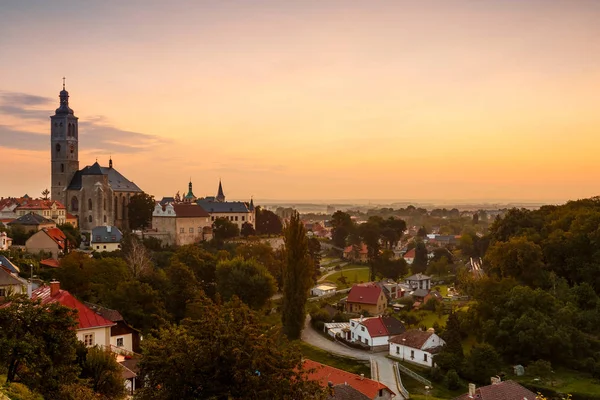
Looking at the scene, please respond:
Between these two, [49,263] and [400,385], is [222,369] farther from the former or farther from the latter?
[49,263]

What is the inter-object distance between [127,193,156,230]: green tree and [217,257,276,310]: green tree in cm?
2479

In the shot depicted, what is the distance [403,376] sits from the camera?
29.1 metres

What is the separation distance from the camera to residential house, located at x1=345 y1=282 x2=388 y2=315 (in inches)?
1670

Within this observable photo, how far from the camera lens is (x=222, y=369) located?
39.4 feet

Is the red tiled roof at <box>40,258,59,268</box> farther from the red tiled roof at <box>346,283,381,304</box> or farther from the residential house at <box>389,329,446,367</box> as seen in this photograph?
the residential house at <box>389,329,446,367</box>

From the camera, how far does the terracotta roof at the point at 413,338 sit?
31.0m

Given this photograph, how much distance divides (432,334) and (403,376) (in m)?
3.40

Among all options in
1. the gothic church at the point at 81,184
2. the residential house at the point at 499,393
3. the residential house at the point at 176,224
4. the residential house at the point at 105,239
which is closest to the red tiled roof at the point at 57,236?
the residential house at the point at 105,239

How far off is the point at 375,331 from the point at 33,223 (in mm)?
32373

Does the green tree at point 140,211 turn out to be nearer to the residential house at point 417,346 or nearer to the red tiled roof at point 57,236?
the red tiled roof at point 57,236

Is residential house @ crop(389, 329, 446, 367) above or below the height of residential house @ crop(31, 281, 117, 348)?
below

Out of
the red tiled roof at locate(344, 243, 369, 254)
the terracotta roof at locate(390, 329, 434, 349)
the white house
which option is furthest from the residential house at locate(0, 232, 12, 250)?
the red tiled roof at locate(344, 243, 369, 254)

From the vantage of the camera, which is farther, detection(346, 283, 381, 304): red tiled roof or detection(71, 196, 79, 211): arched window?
detection(71, 196, 79, 211): arched window

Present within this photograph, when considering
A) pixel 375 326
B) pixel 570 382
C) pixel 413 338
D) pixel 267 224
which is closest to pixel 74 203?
pixel 267 224
